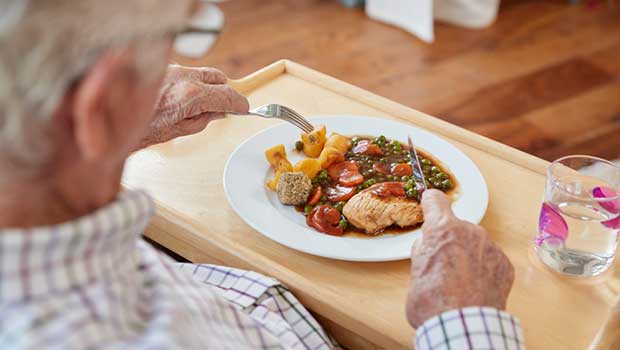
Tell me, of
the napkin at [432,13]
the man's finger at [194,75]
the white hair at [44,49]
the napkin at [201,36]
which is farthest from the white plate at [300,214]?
the napkin at [432,13]

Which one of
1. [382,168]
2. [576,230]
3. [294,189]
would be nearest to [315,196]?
[294,189]

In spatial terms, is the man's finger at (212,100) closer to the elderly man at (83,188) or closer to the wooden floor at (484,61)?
the elderly man at (83,188)

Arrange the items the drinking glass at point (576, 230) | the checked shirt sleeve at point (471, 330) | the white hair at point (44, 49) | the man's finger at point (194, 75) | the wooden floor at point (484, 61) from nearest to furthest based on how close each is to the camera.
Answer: the white hair at point (44, 49) → the checked shirt sleeve at point (471, 330) → the drinking glass at point (576, 230) → the man's finger at point (194, 75) → the wooden floor at point (484, 61)

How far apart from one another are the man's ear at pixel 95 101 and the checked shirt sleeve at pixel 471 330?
0.46 meters

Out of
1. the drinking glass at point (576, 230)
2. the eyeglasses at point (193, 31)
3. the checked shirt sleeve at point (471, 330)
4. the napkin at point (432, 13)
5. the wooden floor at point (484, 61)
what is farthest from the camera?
the napkin at point (432, 13)

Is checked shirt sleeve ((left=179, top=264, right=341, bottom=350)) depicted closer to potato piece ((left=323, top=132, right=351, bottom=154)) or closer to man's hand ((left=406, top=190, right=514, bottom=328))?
man's hand ((left=406, top=190, right=514, bottom=328))

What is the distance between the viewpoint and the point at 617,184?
1.17 m

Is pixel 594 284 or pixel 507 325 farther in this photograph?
pixel 594 284

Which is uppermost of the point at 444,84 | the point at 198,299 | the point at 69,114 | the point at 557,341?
the point at 69,114

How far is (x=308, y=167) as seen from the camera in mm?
1262

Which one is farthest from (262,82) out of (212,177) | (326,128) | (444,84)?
(444,84)

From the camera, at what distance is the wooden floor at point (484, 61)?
260 cm

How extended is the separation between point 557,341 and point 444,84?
1.89 meters

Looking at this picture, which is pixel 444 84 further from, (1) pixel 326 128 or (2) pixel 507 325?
(2) pixel 507 325
